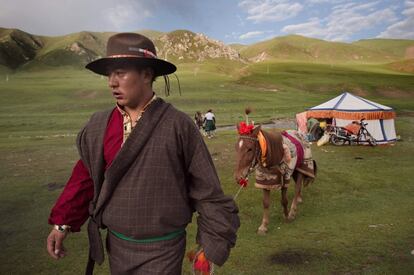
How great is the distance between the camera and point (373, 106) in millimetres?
21734

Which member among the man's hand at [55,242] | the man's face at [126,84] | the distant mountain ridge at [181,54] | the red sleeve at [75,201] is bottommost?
the man's hand at [55,242]

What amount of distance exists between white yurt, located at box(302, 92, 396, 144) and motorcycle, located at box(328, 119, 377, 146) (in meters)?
0.96

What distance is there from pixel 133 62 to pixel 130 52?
0.08 meters

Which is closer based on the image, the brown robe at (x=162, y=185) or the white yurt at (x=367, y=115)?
the brown robe at (x=162, y=185)

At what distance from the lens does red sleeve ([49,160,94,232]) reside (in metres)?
2.87

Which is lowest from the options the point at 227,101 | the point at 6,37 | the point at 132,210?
the point at 227,101

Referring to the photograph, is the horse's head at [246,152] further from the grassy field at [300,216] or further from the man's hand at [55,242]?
the man's hand at [55,242]

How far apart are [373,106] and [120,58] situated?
22.0m

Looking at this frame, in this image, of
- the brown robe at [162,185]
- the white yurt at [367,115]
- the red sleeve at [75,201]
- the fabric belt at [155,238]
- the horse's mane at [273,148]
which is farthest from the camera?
the white yurt at [367,115]

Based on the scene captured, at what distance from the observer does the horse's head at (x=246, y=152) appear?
21.3ft

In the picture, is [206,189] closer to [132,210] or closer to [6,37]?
[132,210]

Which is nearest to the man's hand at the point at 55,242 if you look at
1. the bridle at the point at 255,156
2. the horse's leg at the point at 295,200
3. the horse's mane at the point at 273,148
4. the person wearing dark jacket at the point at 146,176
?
the person wearing dark jacket at the point at 146,176

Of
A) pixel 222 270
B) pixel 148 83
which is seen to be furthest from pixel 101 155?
pixel 222 270

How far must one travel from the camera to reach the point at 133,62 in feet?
8.71
